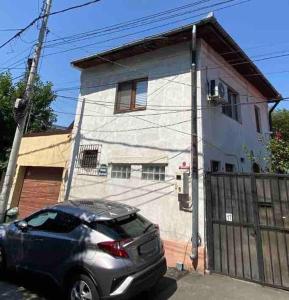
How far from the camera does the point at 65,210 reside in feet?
17.4

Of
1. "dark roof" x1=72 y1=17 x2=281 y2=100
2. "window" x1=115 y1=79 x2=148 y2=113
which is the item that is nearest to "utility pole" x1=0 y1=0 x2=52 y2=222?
"dark roof" x1=72 y1=17 x2=281 y2=100

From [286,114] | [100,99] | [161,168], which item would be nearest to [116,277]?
[161,168]

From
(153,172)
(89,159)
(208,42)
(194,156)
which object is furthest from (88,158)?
(208,42)

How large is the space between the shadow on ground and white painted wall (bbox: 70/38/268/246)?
1.67m

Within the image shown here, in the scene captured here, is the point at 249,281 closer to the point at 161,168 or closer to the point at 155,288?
the point at 155,288

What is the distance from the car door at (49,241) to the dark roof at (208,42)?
587 centimetres

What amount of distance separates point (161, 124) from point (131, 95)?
1840 millimetres

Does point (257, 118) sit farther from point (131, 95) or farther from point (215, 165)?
point (131, 95)

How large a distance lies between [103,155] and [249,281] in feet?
18.1

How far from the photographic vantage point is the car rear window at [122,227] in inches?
178

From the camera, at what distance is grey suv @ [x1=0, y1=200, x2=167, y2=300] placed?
4.29m

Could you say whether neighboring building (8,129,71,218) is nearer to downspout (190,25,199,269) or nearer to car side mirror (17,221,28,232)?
car side mirror (17,221,28,232)

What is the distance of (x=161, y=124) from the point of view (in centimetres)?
820

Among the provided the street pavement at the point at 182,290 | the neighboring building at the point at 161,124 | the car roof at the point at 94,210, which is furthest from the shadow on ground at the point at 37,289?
the neighboring building at the point at 161,124
